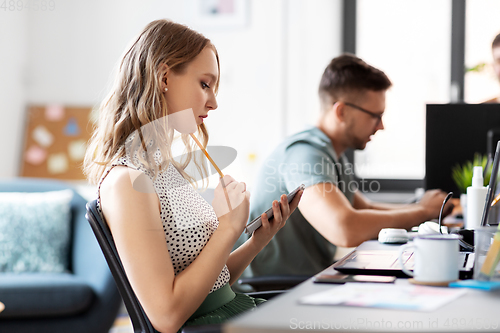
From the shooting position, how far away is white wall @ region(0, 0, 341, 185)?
312 cm

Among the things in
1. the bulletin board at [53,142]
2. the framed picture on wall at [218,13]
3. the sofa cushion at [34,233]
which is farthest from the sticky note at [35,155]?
the framed picture on wall at [218,13]

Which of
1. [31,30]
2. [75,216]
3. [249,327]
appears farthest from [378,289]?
[31,30]

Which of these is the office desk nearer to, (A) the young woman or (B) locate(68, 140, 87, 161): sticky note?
(A) the young woman

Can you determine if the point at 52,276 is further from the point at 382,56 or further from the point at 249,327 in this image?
the point at 382,56

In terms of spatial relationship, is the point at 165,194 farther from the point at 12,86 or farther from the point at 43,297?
the point at 12,86

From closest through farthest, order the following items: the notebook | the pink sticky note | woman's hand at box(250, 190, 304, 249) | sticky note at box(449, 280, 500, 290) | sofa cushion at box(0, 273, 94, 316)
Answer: sticky note at box(449, 280, 500, 290) < the notebook < woman's hand at box(250, 190, 304, 249) < sofa cushion at box(0, 273, 94, 316) < the pink sticky note

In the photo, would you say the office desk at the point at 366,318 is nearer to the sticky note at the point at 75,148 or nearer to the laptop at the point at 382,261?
the laptop at the point at 382,261

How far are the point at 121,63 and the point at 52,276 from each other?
158 cm

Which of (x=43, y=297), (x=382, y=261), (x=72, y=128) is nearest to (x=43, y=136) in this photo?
(x=72, y=128)

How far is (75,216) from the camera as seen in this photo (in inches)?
104

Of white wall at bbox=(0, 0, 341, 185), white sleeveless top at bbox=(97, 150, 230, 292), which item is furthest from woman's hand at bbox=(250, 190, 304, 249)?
white wall at bbox=(0, 0, 341, 185)

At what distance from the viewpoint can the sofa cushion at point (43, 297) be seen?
7.09 ft

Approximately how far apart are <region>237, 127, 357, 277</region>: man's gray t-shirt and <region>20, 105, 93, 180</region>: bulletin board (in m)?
1.86

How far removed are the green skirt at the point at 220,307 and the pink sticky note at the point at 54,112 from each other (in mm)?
2427
